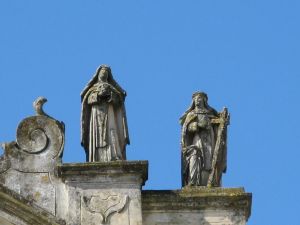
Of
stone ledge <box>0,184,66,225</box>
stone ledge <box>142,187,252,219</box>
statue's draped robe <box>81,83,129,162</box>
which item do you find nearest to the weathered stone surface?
stone ledge <box>0,184,66,225</box>

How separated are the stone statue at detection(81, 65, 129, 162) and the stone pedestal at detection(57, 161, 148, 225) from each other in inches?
13.0

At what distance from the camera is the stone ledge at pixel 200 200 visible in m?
27.2

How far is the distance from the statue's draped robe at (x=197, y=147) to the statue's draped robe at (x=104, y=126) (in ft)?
3.35

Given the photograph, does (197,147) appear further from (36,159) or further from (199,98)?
(36,159)

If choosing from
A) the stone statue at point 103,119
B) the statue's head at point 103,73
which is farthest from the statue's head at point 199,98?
the statue's head at point 103,73

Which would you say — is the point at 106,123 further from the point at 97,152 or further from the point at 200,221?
the point at 200,221

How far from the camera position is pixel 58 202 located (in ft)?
88.8

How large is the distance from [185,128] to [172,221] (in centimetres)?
173

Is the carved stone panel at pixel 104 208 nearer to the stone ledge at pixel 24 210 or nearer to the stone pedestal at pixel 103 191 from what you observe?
→ the stone pedestal at pixel 103 191

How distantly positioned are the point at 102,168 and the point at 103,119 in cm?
97

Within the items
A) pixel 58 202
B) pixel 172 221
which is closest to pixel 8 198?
pixel 58 202

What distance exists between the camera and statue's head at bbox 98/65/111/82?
28.1 meters

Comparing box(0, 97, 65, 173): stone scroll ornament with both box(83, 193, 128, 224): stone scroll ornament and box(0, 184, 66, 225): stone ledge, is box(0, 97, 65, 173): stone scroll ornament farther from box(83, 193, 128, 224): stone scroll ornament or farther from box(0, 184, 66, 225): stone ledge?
box(83, 193, 128, 224): stone scroll ornament

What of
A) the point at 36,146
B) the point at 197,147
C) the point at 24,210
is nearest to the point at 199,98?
the point at 197,147
